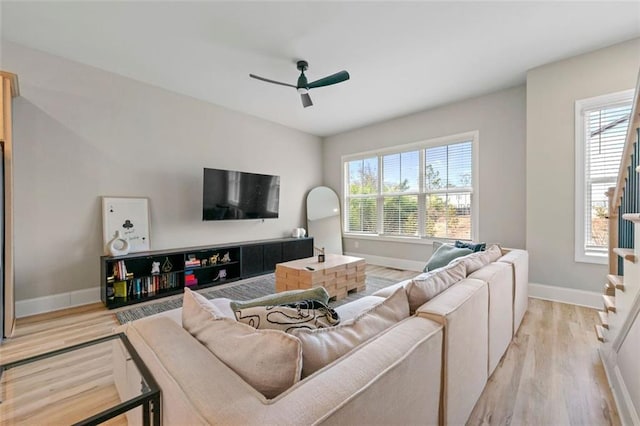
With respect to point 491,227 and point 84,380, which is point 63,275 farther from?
point 491,227

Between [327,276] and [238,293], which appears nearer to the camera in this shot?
[327,276]

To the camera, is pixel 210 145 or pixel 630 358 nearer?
pixel 630 358

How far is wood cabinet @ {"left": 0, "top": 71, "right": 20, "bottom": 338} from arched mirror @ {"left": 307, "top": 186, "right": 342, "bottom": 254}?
4141 millimetres

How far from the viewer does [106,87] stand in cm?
332

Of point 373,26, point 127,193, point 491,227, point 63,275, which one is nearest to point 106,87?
point 127,193

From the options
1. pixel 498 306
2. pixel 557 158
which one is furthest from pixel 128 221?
pixel 557 158

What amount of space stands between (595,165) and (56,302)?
20.3ft

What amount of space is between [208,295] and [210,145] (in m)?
2.29

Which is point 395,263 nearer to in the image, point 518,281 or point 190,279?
point 518,281

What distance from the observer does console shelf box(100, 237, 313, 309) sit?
315cm

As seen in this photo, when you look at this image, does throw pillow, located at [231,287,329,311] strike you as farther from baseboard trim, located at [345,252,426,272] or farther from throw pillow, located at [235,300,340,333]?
baseboard trim, located at [345,252,426,272]

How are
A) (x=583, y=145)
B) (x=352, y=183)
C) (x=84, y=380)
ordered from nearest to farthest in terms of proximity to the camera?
(x=84, y=380) < (x=583, y=145) < (x=352, y=183)

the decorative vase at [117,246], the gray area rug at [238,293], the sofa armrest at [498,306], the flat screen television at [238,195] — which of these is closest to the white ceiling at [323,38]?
the flat screen television at [238,195]

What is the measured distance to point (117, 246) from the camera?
323cm
